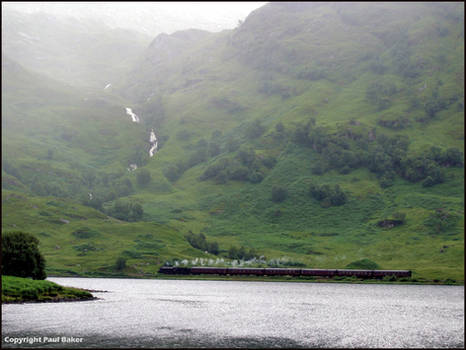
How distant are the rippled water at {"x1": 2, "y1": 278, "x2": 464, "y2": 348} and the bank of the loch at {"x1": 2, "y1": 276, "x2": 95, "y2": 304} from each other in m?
3.25

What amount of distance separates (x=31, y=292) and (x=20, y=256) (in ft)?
61.0

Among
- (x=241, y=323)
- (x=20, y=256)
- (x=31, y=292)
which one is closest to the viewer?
(x=241, y=323)

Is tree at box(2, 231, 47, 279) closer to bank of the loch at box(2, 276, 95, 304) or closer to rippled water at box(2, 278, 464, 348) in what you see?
bank of the loch at box(2, 276, 95, 304)

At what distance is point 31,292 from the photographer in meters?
95.7

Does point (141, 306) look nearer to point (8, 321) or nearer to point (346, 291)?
point (8, 321)

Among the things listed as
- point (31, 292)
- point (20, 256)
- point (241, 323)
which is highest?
point (20, 256)

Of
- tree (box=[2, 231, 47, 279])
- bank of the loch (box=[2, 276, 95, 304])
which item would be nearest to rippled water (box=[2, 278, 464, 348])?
bank of the loch (box=[2, 276, 95, 304])

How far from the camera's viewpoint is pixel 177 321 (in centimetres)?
8681

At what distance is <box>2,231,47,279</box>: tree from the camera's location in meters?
110

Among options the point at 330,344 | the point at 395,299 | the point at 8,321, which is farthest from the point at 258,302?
the point at 8,321

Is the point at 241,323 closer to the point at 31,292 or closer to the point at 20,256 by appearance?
the point at 31,292

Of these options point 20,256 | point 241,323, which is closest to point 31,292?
point 20,256

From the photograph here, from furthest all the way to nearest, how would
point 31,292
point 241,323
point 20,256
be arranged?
point 20,256 < point 31,292 < point 241,323

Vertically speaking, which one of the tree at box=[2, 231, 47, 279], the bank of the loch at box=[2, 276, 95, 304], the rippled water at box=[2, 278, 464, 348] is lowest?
the rippled water at box=[2, 278, 464, 348]
